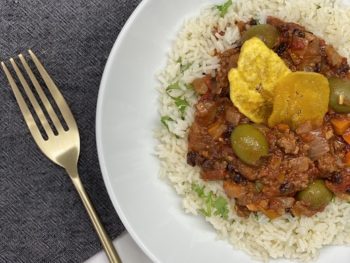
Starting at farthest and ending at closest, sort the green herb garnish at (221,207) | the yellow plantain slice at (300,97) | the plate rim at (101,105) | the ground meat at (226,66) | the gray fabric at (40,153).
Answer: the gray fabric at (40,153)
the green herb garnish at (221,207)
the ground meat at (226,66)
the plate rim at (101,105)
the yellow plantain slice at (300,97)

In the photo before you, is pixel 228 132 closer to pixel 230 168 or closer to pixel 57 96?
pixel 230 168

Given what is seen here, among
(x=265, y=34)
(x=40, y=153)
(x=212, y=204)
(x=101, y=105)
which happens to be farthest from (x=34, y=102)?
(x=265, y=34)

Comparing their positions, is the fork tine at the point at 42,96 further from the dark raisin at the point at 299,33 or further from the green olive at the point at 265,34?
the dark raisin at the point at 299,33

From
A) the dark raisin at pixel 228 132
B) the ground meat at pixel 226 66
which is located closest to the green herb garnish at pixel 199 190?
the dark raisin at pixel 228 132

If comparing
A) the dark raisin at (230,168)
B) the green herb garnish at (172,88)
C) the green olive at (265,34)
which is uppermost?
the green olive at (265,34)

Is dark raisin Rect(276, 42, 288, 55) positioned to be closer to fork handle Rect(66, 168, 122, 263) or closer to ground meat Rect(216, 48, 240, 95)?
ground meat Rect(216, 48, 240, 95)

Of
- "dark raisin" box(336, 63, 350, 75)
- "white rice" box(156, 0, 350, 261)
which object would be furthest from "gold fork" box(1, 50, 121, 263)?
"dark raisin" box(336, 63, 350, 75)

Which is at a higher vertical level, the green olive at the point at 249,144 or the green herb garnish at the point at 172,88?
the green herb garnish at the point at 172,88
